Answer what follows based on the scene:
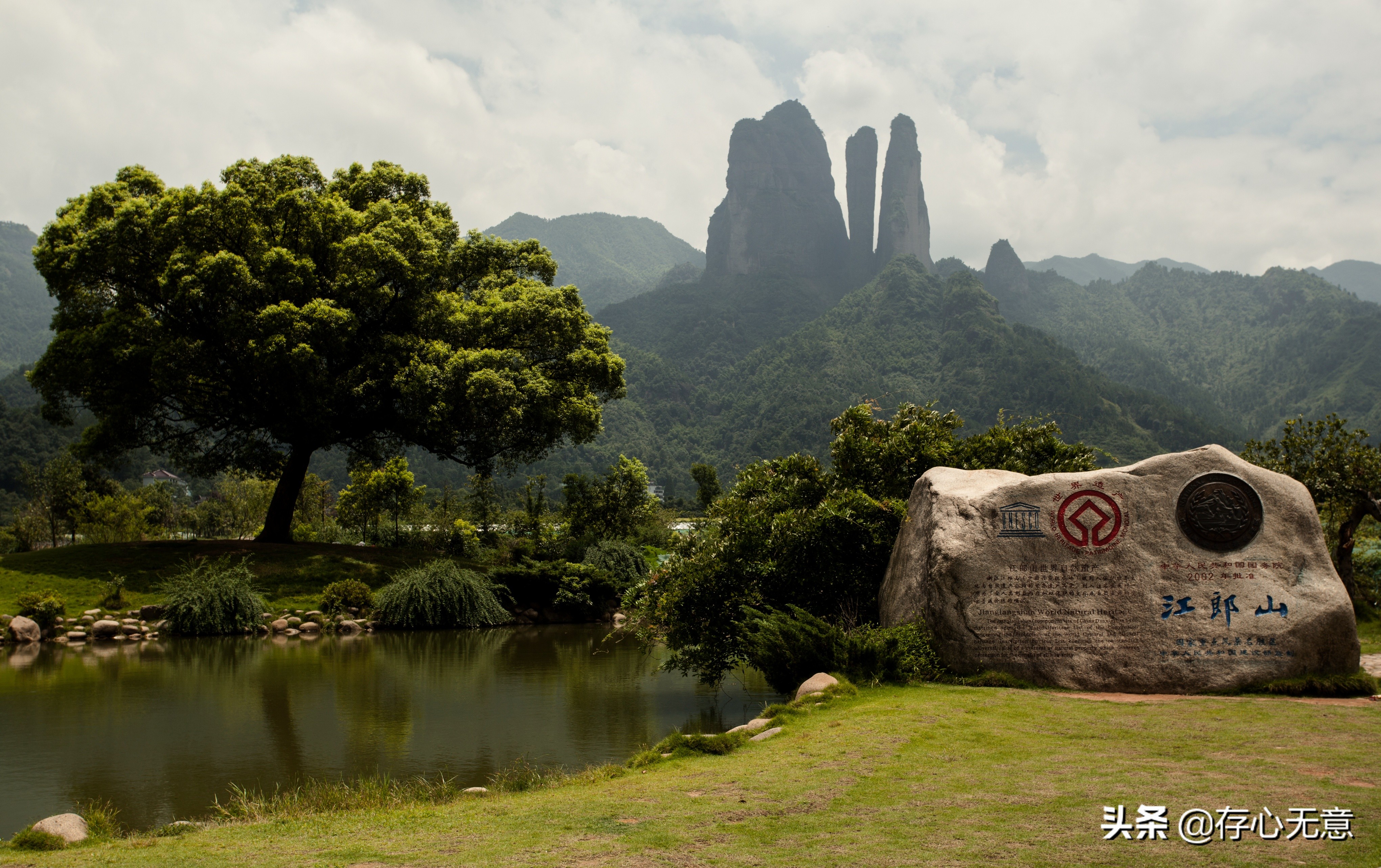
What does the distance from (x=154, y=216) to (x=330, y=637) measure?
11.4 meters

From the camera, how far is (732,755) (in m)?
7.02

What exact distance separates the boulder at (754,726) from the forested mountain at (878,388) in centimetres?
6667

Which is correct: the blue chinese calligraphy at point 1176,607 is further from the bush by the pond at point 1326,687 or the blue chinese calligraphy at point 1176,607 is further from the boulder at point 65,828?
the boulder at point 65,828

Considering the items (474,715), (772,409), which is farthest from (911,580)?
(772,409)

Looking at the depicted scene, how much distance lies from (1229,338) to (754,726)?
133m

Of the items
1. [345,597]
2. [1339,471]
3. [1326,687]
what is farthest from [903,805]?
[345,597]

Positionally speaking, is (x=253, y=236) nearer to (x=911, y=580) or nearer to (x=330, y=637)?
(x=330, y=637)

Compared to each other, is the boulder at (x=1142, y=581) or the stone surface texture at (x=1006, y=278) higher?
the stone surface texture at (x=1006, y=278)

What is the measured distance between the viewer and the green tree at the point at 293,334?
21172 mm

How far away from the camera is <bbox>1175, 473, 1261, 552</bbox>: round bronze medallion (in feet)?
30.3

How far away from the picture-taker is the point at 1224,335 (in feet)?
394

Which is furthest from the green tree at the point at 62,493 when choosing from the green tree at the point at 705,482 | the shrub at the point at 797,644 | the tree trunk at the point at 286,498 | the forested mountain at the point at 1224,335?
the forested mountain at the point at 1224,335

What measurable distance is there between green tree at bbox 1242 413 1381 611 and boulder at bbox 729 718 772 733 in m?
11.4

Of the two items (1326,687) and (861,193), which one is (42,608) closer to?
(1326,687)
